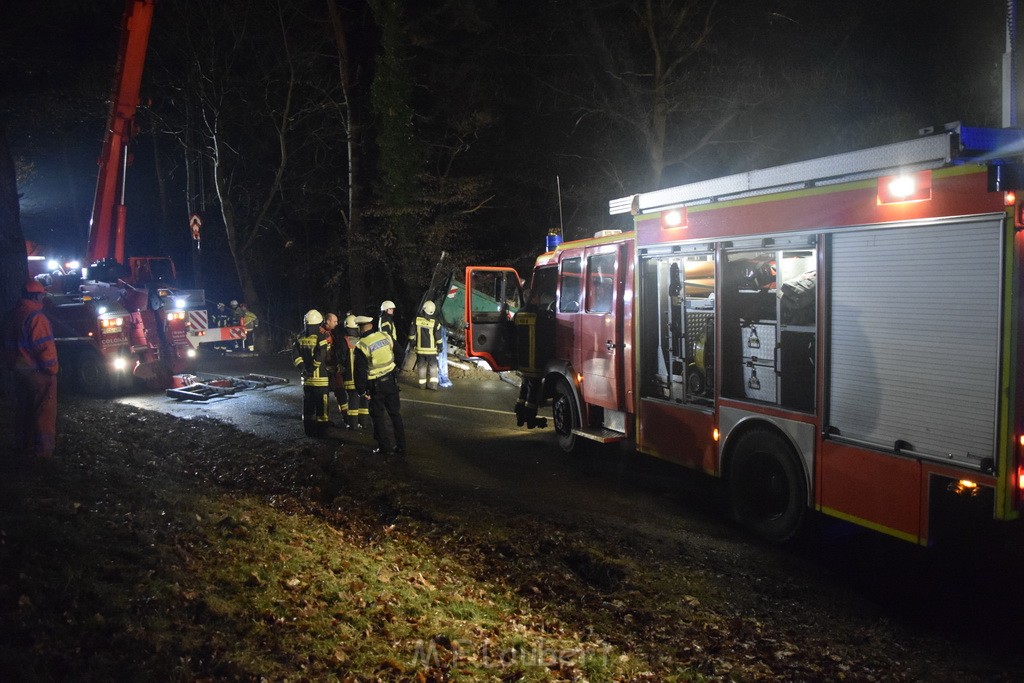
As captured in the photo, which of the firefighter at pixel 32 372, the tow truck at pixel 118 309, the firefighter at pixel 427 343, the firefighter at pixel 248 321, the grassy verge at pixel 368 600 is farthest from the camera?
the firefighter at pixel 248 321

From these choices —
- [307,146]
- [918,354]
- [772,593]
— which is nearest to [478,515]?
[772,593]

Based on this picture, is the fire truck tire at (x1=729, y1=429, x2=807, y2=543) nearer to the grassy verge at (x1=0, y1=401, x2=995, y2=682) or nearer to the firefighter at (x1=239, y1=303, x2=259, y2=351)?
the grassy verge at (x1=0, y1=401, x2=995, y2=682)

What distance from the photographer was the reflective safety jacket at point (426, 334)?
45.6ft

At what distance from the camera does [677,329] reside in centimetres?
784

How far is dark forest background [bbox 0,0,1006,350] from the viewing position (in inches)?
559

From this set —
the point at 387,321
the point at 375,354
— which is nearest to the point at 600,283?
the point at 375,354

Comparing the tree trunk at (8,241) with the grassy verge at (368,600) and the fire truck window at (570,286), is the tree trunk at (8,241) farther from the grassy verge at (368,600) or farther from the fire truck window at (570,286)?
the fire truck window at (570,286)

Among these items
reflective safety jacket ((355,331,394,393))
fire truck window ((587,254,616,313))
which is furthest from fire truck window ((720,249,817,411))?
reflective safety jacket ((355,331,394,393))

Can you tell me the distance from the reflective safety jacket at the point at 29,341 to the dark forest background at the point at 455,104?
6458mm

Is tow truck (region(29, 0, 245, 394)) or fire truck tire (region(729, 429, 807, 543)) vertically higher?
tow truck (region(29, 0, 245, 394))

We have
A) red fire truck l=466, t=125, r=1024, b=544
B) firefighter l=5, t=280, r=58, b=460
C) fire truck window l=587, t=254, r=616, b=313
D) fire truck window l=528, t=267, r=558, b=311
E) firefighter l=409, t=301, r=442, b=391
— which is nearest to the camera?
red fire truck l=466, t=125, r=1024, b=544

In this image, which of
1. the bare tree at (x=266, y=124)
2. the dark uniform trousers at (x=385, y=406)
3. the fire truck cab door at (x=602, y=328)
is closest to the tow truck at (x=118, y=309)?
the dark uniform trousers at (x=385, y=406)

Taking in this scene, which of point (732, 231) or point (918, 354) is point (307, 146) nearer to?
point (732, 231)

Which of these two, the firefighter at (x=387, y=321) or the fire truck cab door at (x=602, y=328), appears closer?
the fire truck cab door at (x=602, y=328)
